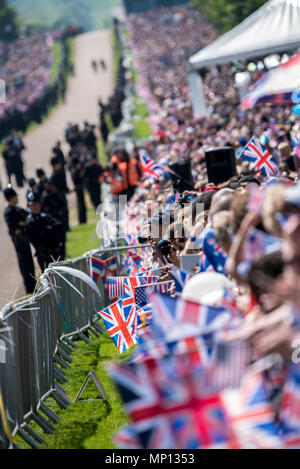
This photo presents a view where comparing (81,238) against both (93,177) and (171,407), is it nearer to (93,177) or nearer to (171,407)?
(93,177)

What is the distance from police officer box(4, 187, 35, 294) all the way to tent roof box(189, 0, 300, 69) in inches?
196

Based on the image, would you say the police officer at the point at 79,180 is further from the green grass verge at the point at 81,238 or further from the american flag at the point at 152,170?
the american flag at the point at 152,170

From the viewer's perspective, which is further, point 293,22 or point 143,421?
Result: point 293,22

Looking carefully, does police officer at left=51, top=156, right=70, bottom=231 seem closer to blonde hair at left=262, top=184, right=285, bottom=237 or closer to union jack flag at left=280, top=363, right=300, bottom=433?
blonde hair at left=262, top=184, right=285, bottom=237

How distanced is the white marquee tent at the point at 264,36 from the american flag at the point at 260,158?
376 centimetres

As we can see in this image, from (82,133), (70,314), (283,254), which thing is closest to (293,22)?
(70,314)

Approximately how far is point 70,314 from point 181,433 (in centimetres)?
724

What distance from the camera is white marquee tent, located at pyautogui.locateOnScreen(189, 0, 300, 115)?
17062mm

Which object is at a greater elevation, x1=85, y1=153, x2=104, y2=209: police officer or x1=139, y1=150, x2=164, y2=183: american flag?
x1=139, y1=150, x2=164, y2=183: american flag

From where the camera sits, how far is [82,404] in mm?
10078

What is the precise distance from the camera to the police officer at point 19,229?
17.0m

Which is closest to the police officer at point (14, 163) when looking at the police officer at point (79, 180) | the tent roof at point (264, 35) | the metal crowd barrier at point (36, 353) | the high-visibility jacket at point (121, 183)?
the police officer at point (79, 180)

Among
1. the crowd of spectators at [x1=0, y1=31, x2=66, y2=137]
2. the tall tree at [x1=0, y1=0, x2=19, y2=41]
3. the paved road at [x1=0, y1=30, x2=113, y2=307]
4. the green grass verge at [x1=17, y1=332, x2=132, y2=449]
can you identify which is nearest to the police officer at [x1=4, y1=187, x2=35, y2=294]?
the paved road at [x1=0, y1=30, x2=113, y2=307]

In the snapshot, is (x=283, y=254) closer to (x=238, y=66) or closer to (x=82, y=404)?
(x=82, y=404)
